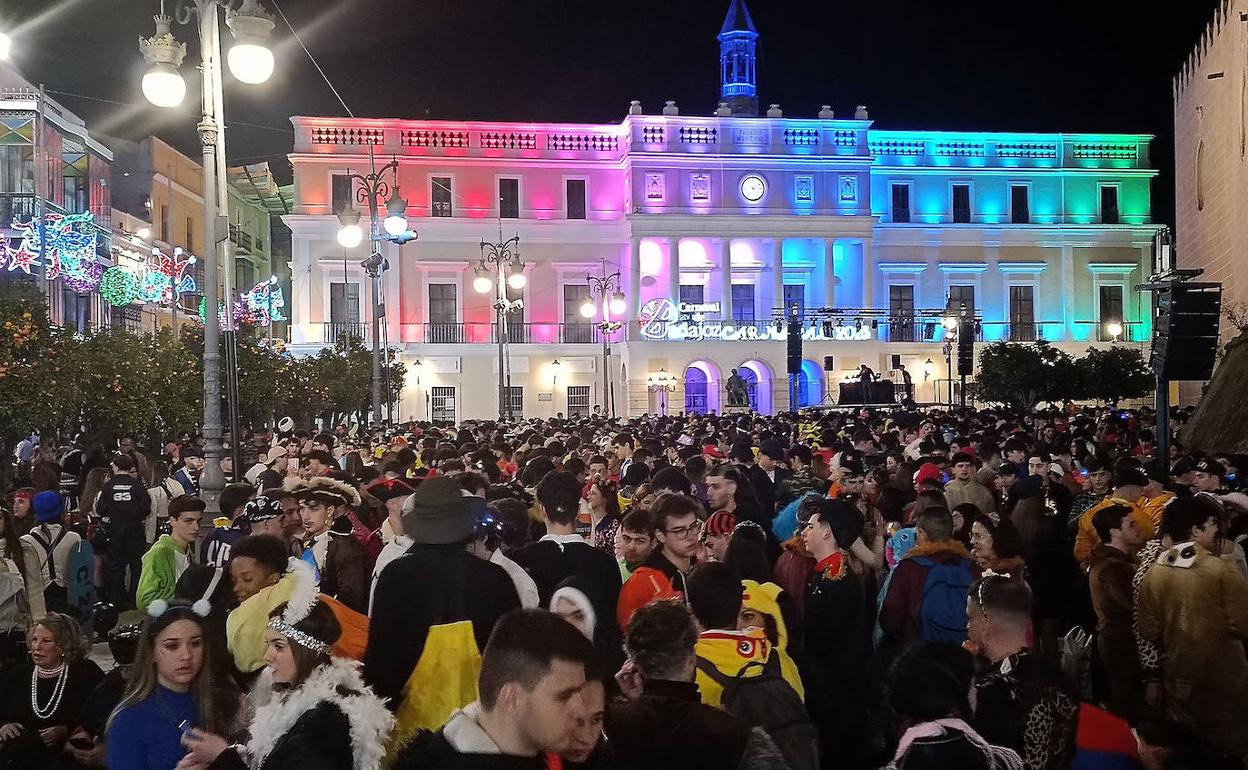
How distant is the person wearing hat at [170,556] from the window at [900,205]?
45.8 meters

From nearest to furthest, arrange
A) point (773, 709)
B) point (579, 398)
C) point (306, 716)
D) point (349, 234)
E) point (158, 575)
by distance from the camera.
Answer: point (306, 716) < point (773, 709) < point (158, 575) < point (349, 234) < point (579, 398)

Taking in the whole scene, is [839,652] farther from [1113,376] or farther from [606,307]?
[606,307]

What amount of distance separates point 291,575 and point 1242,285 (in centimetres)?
2279

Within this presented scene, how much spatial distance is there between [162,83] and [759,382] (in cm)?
3746

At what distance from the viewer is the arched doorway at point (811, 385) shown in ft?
153

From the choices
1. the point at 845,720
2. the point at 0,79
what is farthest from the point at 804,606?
the point at 0,79

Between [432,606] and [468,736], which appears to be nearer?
[468,736]

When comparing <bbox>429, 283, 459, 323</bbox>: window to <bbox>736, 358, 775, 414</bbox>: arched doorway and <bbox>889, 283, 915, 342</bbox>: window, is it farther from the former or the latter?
<bbox>889, 283, 915, 342</bbox>: window

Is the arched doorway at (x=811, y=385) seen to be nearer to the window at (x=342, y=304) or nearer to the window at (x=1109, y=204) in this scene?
the window at (x=1109, y=204)

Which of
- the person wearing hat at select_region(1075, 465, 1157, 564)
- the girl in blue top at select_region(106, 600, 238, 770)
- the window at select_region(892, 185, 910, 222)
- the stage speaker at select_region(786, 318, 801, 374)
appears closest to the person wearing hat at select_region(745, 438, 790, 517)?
the person wearing hat at select_region(1075, 465, 1157, 564)

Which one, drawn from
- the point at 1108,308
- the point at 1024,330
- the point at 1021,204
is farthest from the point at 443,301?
the point at 1108,308

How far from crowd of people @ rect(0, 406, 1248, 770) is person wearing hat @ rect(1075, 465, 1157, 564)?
0.03 metres

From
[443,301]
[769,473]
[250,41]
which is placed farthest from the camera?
[443,301]

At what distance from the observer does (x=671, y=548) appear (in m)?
5.45
